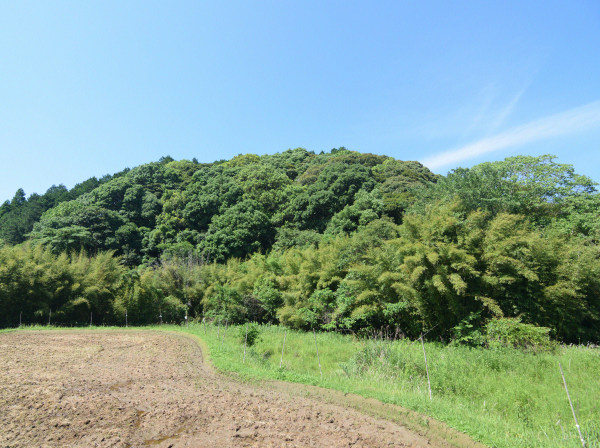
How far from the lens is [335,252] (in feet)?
55.9

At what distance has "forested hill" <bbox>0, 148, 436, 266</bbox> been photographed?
85.6 feet

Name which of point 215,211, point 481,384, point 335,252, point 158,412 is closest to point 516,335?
point 481,384

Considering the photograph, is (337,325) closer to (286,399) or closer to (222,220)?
(286,399)

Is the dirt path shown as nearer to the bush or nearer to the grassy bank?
the grassy bank

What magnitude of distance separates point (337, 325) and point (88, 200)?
3161 cm

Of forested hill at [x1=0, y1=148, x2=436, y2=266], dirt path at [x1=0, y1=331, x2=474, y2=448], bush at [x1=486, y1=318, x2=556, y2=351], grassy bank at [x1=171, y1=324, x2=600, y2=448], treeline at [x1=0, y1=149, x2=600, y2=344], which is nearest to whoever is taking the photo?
dirt path at [x1=0, y1=331, x2=474, y2=448]

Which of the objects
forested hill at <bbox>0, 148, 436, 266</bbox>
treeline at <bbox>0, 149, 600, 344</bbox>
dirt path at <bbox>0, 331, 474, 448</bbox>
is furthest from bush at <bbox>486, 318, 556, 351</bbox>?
forested hill at <bbox>0, 148, 436, 266</bbox>

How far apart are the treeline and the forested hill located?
15cm

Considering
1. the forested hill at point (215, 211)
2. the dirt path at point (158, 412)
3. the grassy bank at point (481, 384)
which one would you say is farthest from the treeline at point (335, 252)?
the dirt path at point (158, 412)

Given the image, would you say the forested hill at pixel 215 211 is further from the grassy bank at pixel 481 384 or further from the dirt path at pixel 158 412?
the dirt path at pixel 158 412

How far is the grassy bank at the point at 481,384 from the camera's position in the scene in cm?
538

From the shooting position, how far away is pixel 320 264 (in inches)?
692

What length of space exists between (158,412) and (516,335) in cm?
992

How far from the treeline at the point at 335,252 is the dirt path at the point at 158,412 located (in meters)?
6.55
